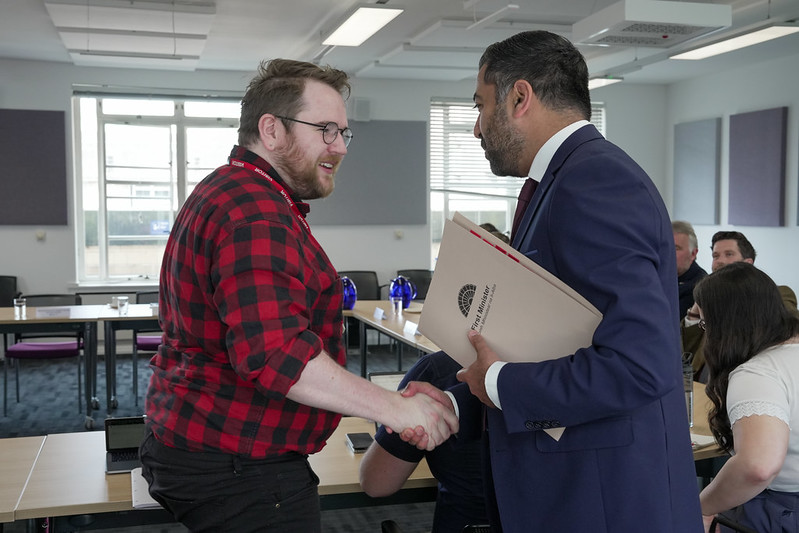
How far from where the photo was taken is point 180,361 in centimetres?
158

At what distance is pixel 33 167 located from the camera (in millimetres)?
8055

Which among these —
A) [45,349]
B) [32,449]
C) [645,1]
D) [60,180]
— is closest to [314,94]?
[32,449]

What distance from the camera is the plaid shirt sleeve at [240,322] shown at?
4.61ft

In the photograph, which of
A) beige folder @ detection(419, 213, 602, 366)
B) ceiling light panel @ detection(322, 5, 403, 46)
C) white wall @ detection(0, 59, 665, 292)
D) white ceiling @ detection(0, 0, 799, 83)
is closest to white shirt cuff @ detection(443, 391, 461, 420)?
beige folder @ detection(419, 213, 602, 366)

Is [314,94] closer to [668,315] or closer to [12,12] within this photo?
[668,315]

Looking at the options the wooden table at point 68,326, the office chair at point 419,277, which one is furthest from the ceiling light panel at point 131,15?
the office chair at point 419,277

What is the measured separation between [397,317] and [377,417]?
426 centimetres

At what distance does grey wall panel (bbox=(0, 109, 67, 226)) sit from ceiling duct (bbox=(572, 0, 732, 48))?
5.56 m

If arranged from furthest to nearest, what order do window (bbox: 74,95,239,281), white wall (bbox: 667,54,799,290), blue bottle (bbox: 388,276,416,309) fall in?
window (bbox: 74,95,239,281)
white wall (bbox: 667,54,799,290)
blue bottle (bbox: 388,276,416,309)

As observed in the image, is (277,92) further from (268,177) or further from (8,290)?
(8,290)

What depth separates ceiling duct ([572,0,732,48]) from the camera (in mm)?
4637

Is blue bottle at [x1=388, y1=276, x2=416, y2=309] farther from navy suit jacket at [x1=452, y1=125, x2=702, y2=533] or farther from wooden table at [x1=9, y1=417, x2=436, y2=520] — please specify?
navy suit jacket at [x1=452, y1=125, x2=702, y2=533]

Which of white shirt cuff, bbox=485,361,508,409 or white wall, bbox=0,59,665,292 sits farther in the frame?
white wall, bbox=0,59,665,292

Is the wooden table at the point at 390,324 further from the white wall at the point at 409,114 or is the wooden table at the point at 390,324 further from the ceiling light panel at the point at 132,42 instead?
the ceiling light panel at the point at 132,42
